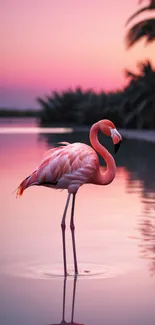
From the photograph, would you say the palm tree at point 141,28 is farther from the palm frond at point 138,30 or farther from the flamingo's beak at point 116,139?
the flamingo's beak at point 116,139

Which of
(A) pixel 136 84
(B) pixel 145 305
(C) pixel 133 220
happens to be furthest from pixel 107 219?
(A) pixel 136 84

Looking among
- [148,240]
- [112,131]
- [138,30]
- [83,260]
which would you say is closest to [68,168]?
[112,131]

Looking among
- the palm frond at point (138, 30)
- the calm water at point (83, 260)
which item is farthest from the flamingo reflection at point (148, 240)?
the palm frond at point (138, 30)

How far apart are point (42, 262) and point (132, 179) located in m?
11.8

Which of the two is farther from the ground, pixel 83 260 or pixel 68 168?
pixel 68 168

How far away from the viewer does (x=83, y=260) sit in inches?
353

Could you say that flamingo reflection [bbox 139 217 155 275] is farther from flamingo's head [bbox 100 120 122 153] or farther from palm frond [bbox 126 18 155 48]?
palm frond [bbox 126 18 155 48]

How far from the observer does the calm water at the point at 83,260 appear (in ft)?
22.0

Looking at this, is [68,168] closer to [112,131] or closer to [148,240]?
[112,131]

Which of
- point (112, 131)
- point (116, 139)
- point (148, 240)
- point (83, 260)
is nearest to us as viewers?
point (116, 139)

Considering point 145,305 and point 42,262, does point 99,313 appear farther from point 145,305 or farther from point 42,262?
point 42,262

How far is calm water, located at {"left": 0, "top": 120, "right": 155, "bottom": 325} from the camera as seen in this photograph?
6707 millimetres

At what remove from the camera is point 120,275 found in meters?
8.15

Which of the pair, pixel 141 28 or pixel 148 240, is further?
pixel 141 28
